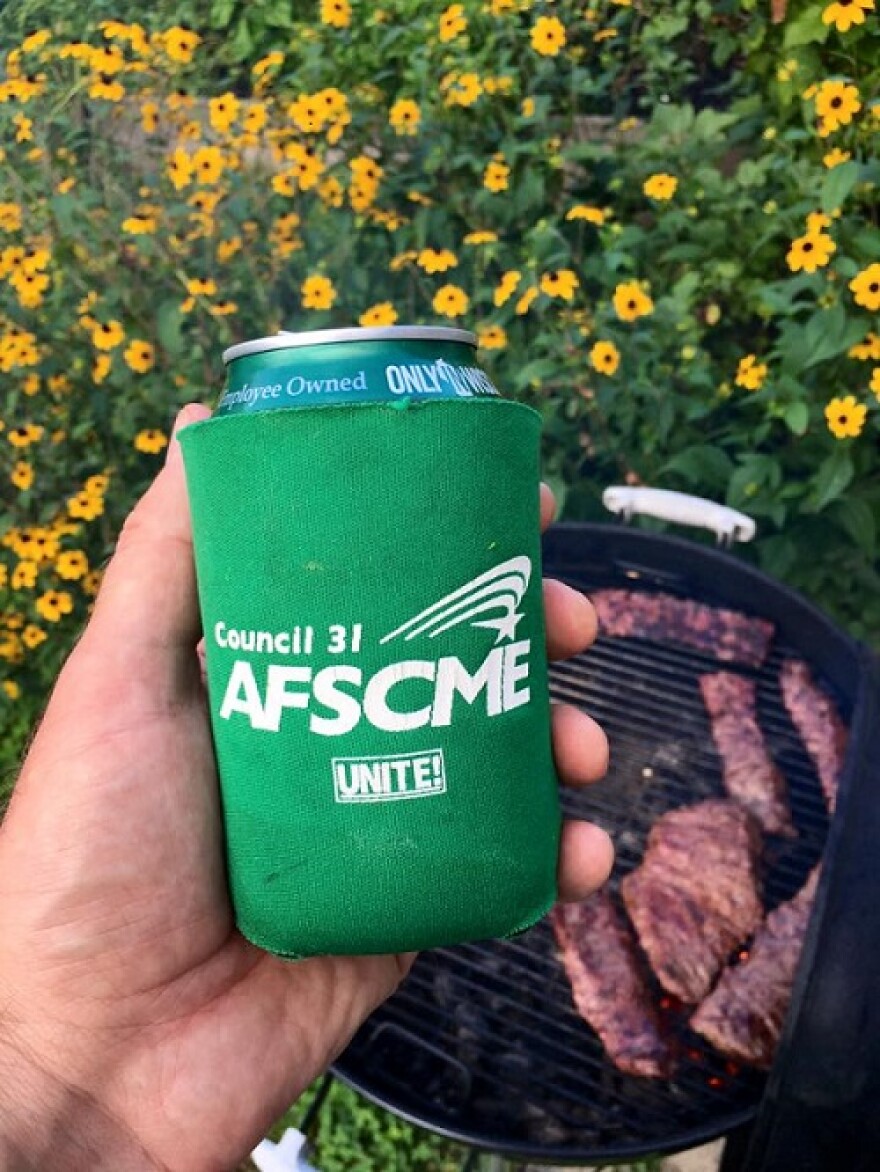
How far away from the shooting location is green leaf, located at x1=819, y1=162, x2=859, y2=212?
2.45 metres

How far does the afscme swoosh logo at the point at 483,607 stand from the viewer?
1.31 m

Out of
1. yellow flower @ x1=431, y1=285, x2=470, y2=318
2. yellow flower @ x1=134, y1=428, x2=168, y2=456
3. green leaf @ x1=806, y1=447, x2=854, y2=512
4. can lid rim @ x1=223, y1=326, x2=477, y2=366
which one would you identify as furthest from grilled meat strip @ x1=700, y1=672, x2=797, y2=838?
yellow flower @ x1=134, y1=428, x2=168, y2=456

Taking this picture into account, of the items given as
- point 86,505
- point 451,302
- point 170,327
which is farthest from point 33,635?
point 451,302

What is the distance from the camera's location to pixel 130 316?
3.08m

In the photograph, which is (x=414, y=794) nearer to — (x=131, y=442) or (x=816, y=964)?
(x=816, y=964)

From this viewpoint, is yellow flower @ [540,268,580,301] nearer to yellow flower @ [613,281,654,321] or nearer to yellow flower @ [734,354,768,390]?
yellow flower @ [613,281,654,321]

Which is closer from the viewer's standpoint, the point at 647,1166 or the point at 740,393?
the point at 647,1166

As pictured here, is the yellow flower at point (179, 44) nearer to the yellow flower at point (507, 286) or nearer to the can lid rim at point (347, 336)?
the yellow flower at point (507, 286)

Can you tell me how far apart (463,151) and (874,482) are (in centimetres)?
151

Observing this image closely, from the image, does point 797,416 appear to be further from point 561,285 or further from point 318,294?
point 318,294

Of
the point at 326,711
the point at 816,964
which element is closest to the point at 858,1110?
the point at 816,964

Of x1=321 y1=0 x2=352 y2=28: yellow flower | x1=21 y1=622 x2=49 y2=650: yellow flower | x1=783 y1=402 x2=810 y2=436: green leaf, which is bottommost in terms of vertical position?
x1=21 y1=622 x2=49 y2=650: yellow flower

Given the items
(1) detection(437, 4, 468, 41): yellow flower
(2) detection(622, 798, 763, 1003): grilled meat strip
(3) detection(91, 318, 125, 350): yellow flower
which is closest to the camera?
(2) detection(622, 798, 763, 1003): grilled meat strip

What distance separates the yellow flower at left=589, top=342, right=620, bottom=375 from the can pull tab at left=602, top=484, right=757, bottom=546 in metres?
0.31
